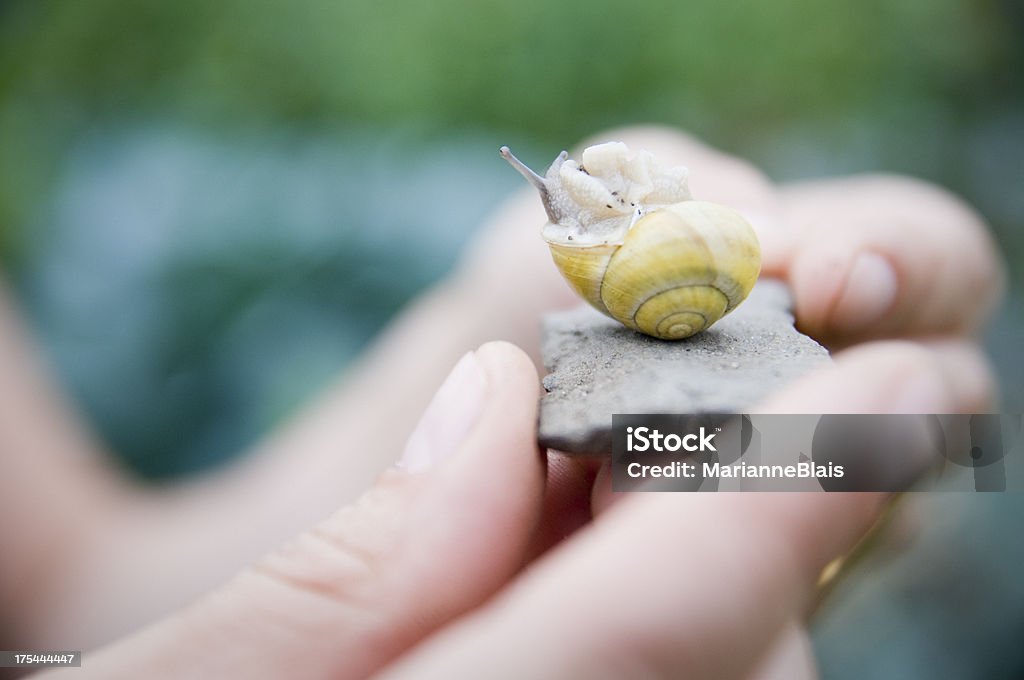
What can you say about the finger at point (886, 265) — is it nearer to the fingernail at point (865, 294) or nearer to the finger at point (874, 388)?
the fingernail at point (865, 294)

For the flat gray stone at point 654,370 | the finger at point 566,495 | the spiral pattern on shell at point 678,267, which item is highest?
the spiral pattern on shell at point 678,267

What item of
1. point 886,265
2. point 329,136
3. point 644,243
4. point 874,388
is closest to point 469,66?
point 329,136

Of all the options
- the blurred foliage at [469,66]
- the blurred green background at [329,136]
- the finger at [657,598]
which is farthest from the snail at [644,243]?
the blurred foliage at [469,66]

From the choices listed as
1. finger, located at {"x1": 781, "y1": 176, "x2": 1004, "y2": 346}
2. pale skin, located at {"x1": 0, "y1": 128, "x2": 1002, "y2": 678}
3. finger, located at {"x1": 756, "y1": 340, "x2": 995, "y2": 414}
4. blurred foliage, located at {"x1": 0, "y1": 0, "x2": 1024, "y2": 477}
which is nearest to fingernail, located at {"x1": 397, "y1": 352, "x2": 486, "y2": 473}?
pale skin, located at {"x1": 0, "y1": 128, "x2": 1002, "y2": 678}

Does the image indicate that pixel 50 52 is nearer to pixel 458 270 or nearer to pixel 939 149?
pixel 458 270

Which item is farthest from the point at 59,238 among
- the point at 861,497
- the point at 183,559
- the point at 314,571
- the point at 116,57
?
the point at 861,497

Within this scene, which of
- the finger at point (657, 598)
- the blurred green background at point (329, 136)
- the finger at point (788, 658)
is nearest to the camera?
the finger at point (657, 598)
